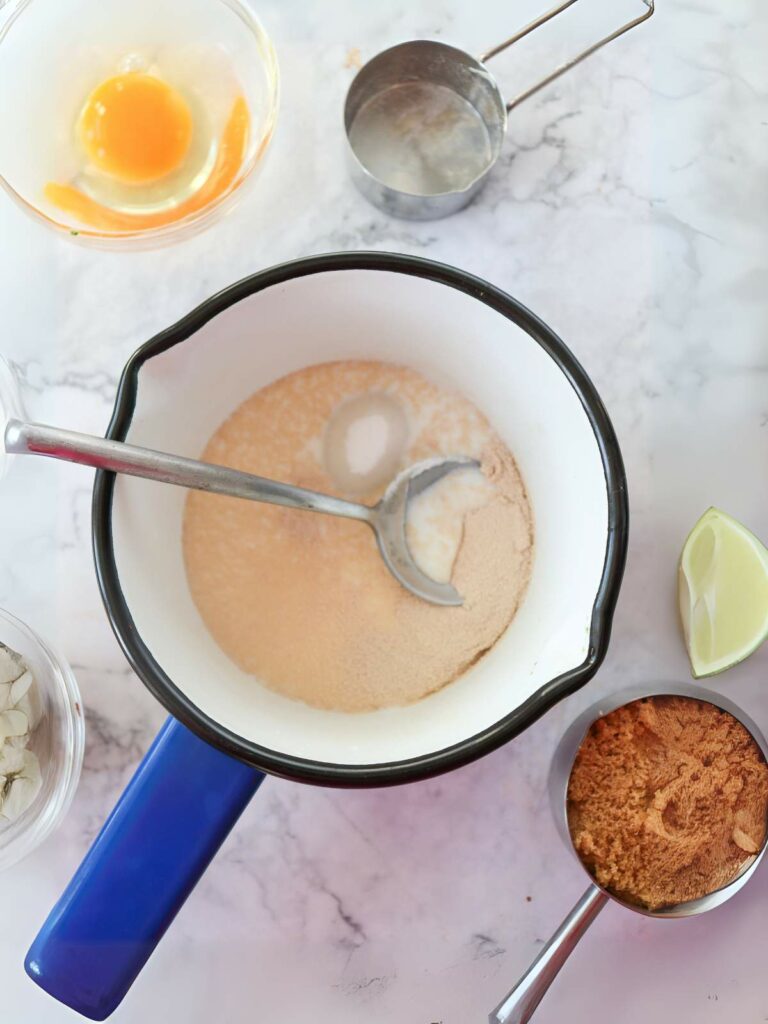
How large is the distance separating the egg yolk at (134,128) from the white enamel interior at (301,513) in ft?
0.91

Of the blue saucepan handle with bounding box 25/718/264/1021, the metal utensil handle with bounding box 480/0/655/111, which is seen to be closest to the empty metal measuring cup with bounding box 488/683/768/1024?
the blue saucepan handle with bounding box 25/718/264/1021

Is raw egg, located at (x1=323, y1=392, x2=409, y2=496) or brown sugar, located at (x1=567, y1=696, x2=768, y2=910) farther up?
raw egg, located at (x1=323, y1=392, x2=409, y2=496)

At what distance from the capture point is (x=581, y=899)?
0.84m

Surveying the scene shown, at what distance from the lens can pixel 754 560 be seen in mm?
841

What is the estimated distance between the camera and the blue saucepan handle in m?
0.74

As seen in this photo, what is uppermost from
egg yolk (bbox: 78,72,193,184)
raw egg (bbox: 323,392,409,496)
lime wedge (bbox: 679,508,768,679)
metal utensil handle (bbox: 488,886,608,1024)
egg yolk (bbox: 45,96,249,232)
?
egg yolk (bbox: 78,72,193,184)

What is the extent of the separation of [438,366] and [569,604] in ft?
0.83

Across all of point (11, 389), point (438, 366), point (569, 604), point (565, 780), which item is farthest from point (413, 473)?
point (11, 389)

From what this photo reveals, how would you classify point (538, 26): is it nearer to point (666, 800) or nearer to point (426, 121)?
point (426, 121)

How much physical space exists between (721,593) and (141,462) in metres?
0.54

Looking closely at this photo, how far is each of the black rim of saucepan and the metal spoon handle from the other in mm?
30

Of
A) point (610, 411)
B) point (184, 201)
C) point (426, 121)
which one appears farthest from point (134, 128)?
point (610, 411)

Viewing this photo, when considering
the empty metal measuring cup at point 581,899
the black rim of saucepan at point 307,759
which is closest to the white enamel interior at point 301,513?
the black rim of saucepan at point 307,759

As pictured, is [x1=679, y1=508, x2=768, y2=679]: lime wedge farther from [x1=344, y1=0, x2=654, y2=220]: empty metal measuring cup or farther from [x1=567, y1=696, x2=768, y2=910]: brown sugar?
[x1=344, y1=0, x2=654, y2=220]: empty metal measuring cup
